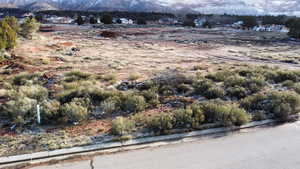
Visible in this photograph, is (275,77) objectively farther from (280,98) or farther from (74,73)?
(74,73)

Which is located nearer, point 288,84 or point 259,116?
point 259,116

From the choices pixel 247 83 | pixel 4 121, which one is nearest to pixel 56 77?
pixel 4 121

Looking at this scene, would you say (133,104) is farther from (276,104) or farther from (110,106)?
(276,104)

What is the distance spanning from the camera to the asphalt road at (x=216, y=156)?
575 centimetres

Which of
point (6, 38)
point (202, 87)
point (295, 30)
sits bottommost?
point (202, 87)

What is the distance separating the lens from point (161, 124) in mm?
7520

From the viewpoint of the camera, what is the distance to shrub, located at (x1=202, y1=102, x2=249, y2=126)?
7.90 metres

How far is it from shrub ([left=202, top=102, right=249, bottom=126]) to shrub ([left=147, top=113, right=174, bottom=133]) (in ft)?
4.38

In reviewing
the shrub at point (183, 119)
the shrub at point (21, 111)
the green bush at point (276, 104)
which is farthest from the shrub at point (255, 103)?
the shrub at point (21, 111)

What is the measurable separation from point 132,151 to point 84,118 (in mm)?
2734

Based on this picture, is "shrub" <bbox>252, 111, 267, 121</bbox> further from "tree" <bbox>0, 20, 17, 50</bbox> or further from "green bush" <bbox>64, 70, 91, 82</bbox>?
"tree" <bbox>0, 20, 17, 50</bbox>

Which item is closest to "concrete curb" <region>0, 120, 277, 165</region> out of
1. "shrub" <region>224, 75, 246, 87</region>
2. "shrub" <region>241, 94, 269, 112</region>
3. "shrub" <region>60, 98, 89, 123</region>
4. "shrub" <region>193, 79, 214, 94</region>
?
"shrub" <region>241, 94, 269, 112</region>

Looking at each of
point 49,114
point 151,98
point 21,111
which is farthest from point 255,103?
point 21,111

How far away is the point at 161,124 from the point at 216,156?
190 centimetres
